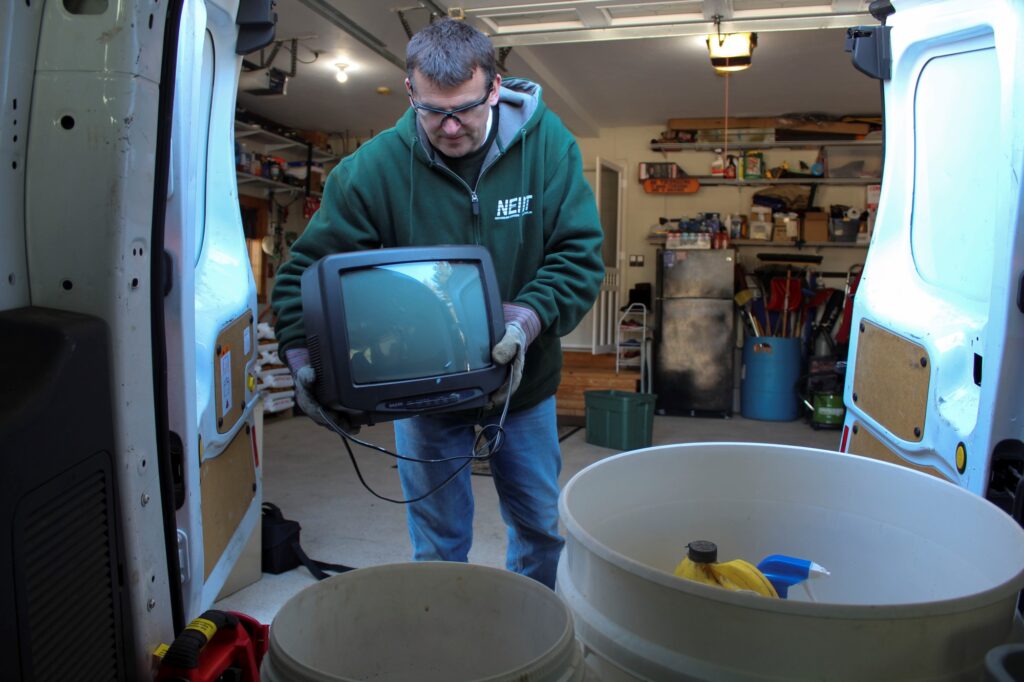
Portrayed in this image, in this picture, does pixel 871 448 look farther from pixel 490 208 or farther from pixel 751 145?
pixel 751 145

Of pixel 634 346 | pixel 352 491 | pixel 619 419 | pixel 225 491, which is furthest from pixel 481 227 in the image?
pixel 634 346

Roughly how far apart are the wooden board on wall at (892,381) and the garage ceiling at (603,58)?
2.58 meters

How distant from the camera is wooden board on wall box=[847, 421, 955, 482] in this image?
1.76 m

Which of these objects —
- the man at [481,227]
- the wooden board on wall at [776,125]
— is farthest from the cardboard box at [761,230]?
the man at [481,227]

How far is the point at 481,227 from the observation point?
5.76 feet

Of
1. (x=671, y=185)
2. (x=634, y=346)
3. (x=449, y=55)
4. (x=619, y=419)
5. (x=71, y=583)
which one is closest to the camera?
(x=71, y=583)

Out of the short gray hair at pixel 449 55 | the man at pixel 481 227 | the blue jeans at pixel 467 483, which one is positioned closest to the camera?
the short gray hair at pixel 449 55

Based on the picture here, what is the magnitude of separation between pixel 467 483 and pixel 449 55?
0.98 meters

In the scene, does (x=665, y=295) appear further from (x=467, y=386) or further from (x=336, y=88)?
(x=467, y=386)

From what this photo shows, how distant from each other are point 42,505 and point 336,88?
6209mm

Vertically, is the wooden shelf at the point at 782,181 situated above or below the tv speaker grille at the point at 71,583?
above

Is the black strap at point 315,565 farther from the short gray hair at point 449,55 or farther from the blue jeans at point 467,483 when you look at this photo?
the short gray hair at point 449,55

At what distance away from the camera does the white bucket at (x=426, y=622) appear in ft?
3.01

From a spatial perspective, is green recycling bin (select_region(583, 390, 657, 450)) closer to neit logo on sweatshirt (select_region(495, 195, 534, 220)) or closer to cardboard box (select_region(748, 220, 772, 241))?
cardboard box (select_region(748, 220, 772, 241))
